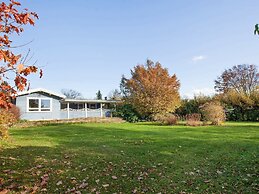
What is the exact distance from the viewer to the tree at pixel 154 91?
100 ft

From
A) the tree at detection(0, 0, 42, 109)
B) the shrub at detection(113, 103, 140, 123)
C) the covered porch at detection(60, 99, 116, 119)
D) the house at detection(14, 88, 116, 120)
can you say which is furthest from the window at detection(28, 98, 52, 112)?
the tree at detection(0, 0, 42, 109)

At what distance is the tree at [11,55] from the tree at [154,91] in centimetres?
2632

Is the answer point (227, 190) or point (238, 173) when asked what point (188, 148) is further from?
point (227, 190)

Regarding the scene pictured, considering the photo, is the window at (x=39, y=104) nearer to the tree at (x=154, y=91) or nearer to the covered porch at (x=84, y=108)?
the covered porch at (x=84, y=108)

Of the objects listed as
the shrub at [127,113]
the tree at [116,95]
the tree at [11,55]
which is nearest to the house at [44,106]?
the shrub at [127,113]

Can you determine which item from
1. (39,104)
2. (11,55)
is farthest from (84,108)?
(11,55)

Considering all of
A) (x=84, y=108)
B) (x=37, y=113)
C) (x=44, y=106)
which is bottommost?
(x=37, y=113)

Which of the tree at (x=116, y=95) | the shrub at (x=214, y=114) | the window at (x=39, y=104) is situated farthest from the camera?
the tree at (x=116, y=95)

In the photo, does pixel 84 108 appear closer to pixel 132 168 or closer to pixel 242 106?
pixel 242 106

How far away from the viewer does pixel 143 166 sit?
7047 millimetres

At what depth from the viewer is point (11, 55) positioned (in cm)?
407

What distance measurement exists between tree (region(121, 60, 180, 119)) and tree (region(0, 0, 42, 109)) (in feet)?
86.4

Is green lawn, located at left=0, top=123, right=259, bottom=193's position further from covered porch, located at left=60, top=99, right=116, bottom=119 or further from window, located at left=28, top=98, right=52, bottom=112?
covered porch, located at left=60, top=99, right=116, bottom=119

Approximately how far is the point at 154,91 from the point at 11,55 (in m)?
28.0
